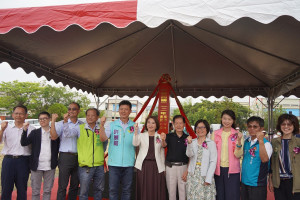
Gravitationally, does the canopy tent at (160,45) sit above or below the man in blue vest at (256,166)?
above

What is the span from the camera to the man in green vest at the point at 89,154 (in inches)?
Answer: 111

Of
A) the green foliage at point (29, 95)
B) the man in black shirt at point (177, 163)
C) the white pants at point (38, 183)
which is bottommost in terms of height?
the white pants at point (38, 183)

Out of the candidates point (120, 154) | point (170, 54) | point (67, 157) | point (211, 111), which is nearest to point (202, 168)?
point (120, 154)

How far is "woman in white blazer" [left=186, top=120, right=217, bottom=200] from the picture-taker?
254cm

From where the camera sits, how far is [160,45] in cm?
418

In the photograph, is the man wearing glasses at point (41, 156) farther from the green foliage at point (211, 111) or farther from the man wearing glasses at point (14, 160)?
the green foliage at point (211, 111)

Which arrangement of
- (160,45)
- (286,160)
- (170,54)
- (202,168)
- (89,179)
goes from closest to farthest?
(286,160), (202,168), (89,179), (160,45), (170,54)

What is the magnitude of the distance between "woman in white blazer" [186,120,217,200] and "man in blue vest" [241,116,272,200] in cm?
35

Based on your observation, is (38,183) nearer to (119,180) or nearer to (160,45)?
(119,180)

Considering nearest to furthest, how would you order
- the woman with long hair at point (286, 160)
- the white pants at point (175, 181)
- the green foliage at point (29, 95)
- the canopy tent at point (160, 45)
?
the canopy tent at point (160, 45) < the woman with long hair at point (286, 160) < the white pants at point (175, 181) < the green foliage at point (29, 95)

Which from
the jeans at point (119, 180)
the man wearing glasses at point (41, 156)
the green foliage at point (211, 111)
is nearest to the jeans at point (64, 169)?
the man wearing glasses at point (41, 156)

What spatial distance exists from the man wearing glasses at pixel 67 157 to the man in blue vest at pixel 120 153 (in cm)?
48

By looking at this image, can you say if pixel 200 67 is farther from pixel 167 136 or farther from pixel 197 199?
pixel 197 199

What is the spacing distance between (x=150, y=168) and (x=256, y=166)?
48.0 inches
